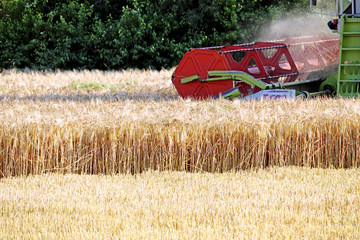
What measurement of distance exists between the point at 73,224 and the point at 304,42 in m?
7.50

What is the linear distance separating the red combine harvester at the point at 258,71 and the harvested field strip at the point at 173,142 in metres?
2.37

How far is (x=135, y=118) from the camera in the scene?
595cm

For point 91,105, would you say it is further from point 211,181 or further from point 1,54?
point 1,54

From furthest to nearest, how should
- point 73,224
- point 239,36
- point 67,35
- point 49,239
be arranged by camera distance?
1. point 67,35
2. point 239,36
3. point 73,224
4. point 49,239

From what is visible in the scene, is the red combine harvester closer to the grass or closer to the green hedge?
the grass

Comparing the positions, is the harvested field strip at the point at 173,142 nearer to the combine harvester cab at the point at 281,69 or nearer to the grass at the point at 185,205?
the grass at the point at 185,205

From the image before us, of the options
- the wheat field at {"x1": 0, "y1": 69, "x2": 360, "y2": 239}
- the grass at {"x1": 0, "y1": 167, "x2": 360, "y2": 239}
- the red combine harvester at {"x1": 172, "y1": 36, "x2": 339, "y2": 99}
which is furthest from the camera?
the red combine harvester at {"x1": 172, "y1": 36, "x2": 339, "y2": 99}

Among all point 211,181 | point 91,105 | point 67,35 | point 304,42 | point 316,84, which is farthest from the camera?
point 67,35

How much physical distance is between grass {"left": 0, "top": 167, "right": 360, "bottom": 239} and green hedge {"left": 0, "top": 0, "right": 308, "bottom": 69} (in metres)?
11.6

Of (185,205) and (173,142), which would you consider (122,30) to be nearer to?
(173,142)

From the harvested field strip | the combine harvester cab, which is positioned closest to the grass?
the harvested field strip

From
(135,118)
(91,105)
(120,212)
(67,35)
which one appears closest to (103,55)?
(67,35)

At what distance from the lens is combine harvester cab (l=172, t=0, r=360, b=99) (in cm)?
873

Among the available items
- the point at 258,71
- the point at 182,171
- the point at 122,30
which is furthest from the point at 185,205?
the point at 122,30
